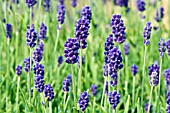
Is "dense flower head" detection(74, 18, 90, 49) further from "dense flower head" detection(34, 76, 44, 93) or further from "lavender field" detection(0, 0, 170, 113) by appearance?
"dense flower head" detection(34, 76, 44, 93)

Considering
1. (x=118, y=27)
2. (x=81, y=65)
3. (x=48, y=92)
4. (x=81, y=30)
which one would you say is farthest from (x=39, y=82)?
(x=118, y=27)

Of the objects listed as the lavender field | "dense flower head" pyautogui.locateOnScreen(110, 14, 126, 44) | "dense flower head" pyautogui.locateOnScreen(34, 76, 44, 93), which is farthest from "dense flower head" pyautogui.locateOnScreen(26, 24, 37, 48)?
"dense flower head" pyautogui.locateOnScreen(110, 14, 126, 44)

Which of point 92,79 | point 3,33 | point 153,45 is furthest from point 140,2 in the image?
point 3,33

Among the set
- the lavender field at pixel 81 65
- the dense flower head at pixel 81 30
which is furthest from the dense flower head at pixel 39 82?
the dense flower head at pixel 81 30

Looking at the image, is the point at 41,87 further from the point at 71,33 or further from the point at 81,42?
the point at 71,33

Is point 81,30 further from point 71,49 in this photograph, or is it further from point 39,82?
point 39,82

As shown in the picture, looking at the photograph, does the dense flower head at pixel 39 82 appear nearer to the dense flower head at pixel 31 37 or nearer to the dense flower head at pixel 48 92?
the dense flower head at pixel 48 92

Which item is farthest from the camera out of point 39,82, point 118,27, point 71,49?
point 118,27

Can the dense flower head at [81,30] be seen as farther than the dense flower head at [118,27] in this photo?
No
